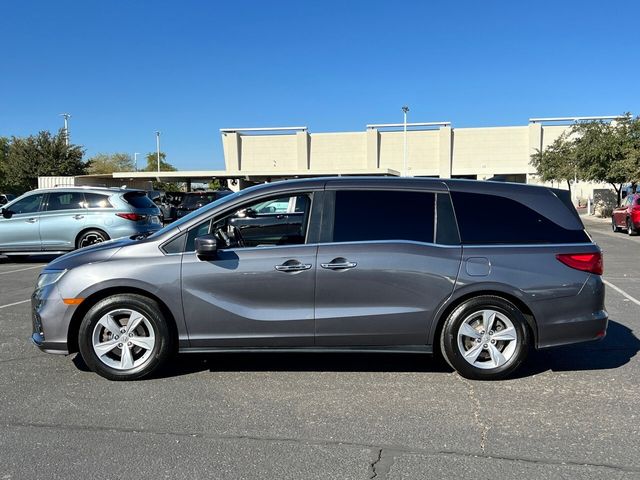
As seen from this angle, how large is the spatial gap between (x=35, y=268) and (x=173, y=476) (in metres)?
10.5

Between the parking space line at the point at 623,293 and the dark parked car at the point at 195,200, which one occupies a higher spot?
the dark parked car at the point at 195,200

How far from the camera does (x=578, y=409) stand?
4.12 m

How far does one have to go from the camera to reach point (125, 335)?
15.2 ft

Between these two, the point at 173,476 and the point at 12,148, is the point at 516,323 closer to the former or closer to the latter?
the point at 173,476

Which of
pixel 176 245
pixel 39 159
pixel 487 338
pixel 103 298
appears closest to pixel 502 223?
pixel 487 338

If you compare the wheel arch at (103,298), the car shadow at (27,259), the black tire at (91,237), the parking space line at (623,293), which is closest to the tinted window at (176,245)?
the wheel arch at (103,298)

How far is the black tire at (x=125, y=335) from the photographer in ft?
15.1

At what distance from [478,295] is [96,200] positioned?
10.2 metres

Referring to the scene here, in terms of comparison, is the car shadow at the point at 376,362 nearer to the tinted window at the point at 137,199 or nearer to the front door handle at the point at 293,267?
the front door handle at the point at 293,267

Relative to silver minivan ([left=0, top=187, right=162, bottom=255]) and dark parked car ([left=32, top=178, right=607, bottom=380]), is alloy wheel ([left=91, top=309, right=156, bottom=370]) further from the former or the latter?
silver minivan ([left=0, top=187, right=162, bottom=255])

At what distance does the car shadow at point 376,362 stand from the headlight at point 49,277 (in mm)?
1169

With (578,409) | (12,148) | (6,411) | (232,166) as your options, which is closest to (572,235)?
(578,409)

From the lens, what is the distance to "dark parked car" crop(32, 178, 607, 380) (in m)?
4.55

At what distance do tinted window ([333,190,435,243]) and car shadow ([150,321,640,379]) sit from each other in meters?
1.19
